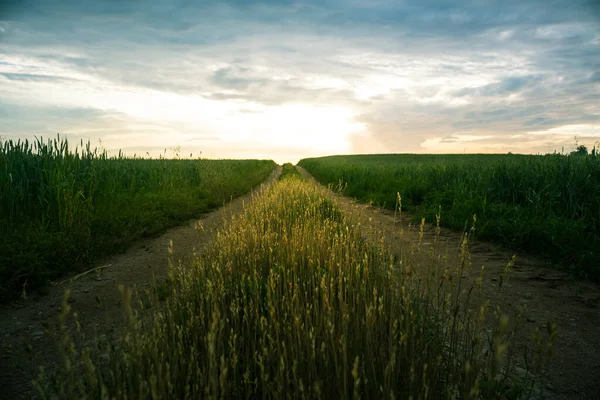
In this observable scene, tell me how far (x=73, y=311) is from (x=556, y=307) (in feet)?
20.4

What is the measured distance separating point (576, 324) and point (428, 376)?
9.23 feet

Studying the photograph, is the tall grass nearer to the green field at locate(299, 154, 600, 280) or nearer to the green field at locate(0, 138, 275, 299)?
the green field at locate(0, 138, 275, 299)

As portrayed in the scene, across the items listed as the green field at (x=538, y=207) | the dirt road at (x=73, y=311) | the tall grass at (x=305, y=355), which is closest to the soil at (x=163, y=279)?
the dirt road at (x=73, y=311)

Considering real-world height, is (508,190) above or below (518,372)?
above

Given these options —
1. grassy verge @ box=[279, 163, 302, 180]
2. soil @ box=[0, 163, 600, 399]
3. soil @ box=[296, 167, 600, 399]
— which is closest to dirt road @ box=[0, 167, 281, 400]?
soil @ box=[0, 163, 600, 399]

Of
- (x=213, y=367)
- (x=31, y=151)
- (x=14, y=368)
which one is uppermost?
(x=31, y=151)

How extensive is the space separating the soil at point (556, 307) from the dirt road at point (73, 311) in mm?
3408

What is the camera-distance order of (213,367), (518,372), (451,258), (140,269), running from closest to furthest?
1. (213,367)
2. (518,372)
3. (140,269)
4. (451,258)

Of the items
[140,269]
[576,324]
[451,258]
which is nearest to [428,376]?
[576,324]

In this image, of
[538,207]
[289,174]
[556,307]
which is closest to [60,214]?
[556,307]

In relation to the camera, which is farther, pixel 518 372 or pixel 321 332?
pixel 518 372

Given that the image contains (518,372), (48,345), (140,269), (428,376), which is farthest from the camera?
(140,269)

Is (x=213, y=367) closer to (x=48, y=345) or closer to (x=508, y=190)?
(x=48, y=345)

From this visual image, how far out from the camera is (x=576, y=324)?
13.7 ft
